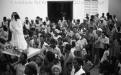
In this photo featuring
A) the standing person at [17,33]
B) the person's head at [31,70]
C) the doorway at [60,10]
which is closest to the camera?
the person's head at [31,70]

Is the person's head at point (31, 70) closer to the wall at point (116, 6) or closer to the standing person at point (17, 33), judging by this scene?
the standing person at point (17, 33)

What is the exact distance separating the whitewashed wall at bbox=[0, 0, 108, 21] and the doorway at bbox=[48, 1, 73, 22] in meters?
A: 0.35

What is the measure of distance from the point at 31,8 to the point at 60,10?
8.12 ft

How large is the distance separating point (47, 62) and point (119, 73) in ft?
5.87

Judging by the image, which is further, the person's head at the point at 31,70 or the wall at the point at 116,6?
the wall at the point at 116,6

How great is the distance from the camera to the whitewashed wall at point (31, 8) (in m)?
14.8

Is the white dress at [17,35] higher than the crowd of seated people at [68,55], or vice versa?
the white dress at [17,35]

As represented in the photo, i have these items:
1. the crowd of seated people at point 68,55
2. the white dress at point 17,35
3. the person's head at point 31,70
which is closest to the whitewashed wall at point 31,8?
the crowd of seated people at point 68,55

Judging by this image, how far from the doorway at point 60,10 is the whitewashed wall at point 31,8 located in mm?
350

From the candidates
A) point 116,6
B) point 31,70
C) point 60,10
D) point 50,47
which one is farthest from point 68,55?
point 116,6

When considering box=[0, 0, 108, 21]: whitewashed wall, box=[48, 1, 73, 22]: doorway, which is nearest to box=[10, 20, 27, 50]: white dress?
box=[0, 0, 108, 21]: whitewashed wall

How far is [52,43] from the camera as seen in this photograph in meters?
8.54

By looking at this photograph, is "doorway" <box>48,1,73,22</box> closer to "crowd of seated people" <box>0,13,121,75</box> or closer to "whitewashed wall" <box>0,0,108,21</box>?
"whitewashed wall" <box>0,0,108,21</box>

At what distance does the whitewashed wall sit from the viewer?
48.5ft
